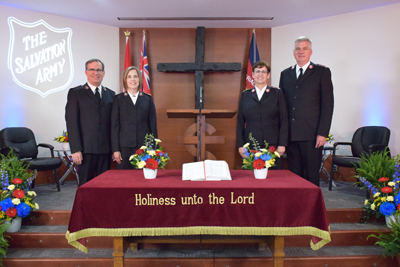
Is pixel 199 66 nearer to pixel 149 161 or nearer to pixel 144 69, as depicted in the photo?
pixel 144 69

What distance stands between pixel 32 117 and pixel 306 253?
4226mm

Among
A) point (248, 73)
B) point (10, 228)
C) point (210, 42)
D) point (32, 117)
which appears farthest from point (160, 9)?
point (10, 228)

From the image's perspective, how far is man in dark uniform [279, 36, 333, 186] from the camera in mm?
2660

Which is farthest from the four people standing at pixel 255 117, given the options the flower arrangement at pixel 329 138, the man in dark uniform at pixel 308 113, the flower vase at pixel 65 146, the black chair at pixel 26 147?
the flower arrangement at pixel 329 138

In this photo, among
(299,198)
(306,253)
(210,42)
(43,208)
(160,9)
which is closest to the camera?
(299,198)

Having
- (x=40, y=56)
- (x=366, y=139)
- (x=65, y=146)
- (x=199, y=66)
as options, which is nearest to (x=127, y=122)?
(x=65, y=146)

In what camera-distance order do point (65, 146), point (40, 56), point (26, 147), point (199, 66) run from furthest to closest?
point (199, 66) < point (40, 56) < point (65, 146) < point (26, 147)

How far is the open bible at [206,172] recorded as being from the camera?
1941 mm

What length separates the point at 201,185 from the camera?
1818mm

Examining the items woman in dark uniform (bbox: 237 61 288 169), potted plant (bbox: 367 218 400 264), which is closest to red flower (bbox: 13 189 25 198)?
woman in dark uniform (bbox: 237 61 288 169)

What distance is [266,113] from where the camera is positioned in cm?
269

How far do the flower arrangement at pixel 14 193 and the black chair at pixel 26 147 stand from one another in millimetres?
950

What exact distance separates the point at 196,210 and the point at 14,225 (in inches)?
76.0

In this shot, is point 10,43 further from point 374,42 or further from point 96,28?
point 374,42
